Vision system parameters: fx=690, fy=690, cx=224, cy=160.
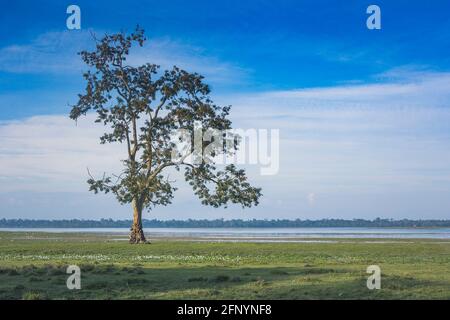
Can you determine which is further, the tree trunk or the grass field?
the tree trunk

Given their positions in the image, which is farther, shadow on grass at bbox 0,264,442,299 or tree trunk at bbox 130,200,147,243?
tree trunk at bbox 130,200,147,243

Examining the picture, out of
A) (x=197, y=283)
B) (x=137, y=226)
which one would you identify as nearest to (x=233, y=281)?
(x=197, y=283)

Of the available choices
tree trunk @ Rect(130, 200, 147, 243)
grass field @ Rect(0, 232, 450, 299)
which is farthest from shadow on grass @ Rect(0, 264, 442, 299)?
tree trunk @ Rect(130, 200, 147, 243)

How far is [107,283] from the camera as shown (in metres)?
26.2

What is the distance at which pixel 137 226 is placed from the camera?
6538cm

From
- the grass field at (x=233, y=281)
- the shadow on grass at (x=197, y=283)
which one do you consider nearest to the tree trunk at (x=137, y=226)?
the grass field at (x=233, y=281)

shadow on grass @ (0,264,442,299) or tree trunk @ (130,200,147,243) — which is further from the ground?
tree trunk @ (130,200,147,243)

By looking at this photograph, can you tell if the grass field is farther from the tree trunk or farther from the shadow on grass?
the tree trunk

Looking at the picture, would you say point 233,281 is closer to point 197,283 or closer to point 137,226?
point 197,283

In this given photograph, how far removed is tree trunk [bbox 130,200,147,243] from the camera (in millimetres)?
64875

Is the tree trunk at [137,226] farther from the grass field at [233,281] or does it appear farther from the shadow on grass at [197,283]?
the shadow on grass at [197,283]

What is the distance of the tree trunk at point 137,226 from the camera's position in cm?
6488
